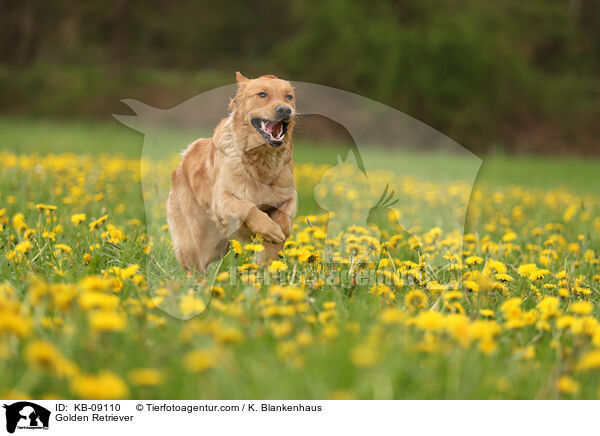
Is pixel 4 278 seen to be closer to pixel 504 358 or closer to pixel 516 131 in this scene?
pixel 504 358

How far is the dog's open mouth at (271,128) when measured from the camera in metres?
2.59

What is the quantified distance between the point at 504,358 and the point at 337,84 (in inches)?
670

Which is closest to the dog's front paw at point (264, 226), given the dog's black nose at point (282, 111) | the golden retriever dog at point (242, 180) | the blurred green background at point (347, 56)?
the golden retriever dog at point (242, 180)

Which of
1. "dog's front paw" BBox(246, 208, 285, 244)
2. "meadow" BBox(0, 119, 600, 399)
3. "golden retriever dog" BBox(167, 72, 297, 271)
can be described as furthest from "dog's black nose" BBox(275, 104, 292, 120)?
"meadow" BBox(0, 119, 600, 399)

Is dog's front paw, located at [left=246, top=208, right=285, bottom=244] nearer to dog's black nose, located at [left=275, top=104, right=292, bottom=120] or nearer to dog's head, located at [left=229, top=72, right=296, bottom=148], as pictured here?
dog's head, located at [left=229, top=72, right=296, bottom=148]

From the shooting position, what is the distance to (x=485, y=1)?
26516 millimetres

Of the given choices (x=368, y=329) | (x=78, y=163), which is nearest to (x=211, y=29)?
(x=78, y=163)

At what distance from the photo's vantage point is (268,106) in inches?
101

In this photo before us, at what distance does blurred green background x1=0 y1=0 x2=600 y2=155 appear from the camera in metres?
19.7

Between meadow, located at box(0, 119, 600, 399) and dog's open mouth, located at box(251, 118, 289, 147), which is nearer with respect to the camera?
meadow, located at box(0, 119, 600, 399)
